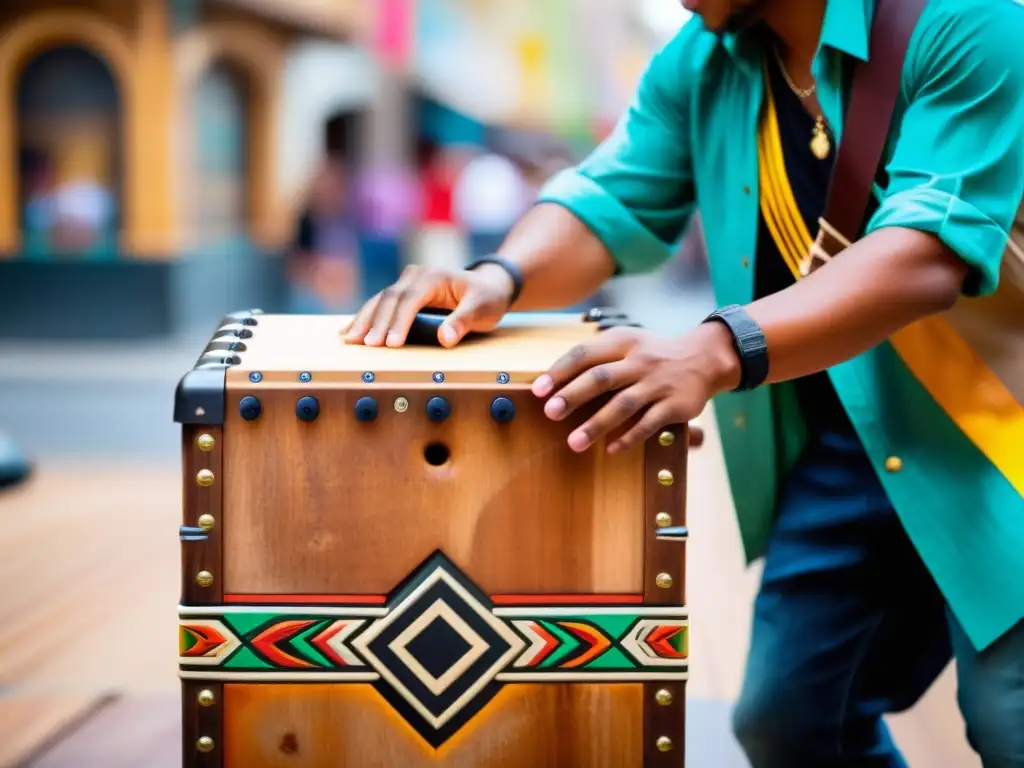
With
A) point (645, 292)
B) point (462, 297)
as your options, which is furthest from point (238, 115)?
point (462, 297)

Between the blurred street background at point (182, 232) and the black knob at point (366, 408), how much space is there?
1.51 meters

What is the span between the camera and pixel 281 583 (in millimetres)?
1393

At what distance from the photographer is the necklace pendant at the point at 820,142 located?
166cm

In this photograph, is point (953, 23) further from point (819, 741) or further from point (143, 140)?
point (143, 140)

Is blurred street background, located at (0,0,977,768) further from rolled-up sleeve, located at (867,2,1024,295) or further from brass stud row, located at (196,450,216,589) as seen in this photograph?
rolled-up sleeve, located at (867,2,1024,295)

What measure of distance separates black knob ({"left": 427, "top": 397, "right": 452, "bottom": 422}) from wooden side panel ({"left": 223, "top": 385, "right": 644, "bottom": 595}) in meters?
0.01

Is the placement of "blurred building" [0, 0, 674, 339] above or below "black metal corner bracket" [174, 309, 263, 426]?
above

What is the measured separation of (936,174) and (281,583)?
0.84 metres

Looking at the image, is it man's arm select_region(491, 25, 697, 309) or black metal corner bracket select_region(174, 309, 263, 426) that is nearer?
black metal corner bracket select_region(174, 309, 263, 426)

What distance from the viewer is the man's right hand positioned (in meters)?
1.55

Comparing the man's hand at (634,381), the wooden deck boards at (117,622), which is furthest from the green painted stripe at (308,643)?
the wooden deck boards at (117,622)

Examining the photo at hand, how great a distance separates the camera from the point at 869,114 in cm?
155

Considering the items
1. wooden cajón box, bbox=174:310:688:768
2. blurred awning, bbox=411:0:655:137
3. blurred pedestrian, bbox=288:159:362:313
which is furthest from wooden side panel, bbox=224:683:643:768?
blurred awning, bbox=411:0:655:137

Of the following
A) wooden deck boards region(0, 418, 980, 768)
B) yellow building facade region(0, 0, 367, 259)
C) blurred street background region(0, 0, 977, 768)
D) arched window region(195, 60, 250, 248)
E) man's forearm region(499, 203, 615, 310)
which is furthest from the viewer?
arched window region(195, 60, 250, 248)
